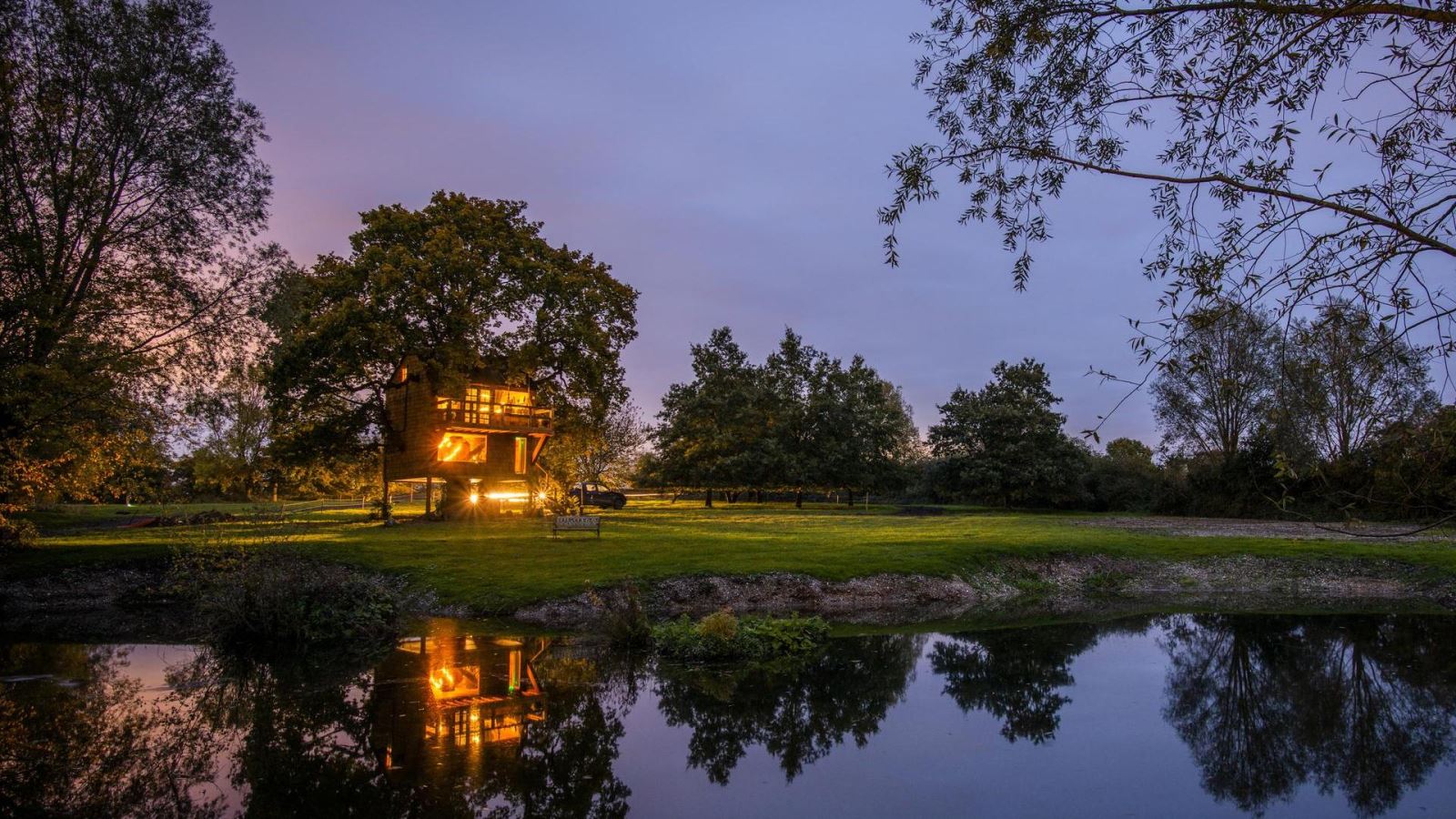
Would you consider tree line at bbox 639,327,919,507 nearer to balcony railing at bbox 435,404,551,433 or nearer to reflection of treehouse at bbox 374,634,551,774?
balcony railing at bbox 435,404,551,433

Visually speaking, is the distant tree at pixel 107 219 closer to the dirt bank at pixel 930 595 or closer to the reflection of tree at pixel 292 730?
the dirt bank at pixel 930 595

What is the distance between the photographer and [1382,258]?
6.64 m

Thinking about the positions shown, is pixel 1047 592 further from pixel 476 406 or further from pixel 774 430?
pixel 774 430

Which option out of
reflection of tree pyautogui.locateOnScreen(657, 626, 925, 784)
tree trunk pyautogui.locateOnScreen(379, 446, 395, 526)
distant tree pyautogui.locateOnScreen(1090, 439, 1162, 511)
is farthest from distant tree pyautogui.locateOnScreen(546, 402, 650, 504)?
distant tree pyautogui.locateOnScreen(1090, 439, 1162, 511)

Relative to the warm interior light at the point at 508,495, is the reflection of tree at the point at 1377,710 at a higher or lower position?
lower

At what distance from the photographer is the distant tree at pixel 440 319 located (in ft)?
112

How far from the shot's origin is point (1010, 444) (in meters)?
65.1

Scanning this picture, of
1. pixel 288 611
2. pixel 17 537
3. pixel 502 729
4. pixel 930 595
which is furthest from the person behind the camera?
pixel 17 537

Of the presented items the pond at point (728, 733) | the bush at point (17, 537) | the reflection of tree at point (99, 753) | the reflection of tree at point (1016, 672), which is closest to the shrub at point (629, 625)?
the pond at point (728, 733)

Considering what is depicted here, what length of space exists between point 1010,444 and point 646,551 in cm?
4870

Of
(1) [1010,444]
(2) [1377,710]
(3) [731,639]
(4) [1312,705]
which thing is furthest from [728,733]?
(1) [1010,444]

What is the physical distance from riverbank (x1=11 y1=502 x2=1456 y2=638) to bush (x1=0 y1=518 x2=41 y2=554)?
422 mm

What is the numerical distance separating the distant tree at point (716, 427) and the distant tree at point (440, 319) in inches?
921

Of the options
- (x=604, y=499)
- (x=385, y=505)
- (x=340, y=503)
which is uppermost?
(x=385, y=505)
